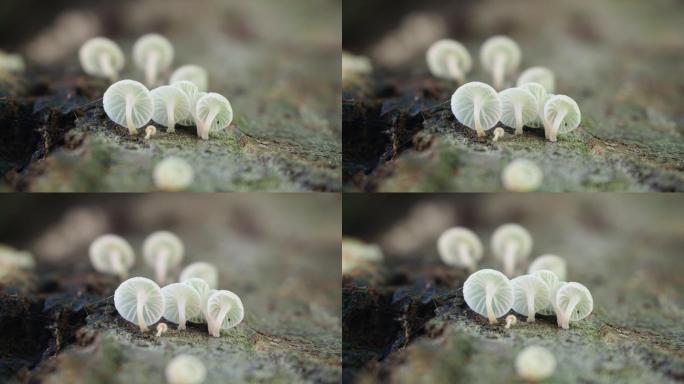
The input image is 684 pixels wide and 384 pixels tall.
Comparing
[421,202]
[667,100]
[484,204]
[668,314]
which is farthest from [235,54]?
[668,314]

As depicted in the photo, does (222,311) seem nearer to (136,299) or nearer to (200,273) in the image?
(136,299)

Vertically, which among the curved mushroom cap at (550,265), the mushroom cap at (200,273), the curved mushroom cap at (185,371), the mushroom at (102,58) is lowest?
the curved mushroom cap at (185,371)

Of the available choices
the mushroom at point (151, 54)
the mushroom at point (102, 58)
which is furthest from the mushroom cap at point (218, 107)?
the mushroom at point (102, 58)

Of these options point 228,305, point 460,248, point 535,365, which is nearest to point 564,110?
point 460,248

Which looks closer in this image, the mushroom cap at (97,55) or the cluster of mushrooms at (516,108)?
the cluster of mushrooms at (516,108)

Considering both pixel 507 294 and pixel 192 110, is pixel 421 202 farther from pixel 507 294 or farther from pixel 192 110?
pixel 192 110

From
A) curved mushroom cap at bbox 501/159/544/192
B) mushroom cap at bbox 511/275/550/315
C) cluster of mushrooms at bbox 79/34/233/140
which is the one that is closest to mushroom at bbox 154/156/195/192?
cluster of mushrooms at bbox 79/34/233/140

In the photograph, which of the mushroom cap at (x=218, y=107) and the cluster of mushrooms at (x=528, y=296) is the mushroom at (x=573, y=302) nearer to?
the cluster of mushrooms at (x=528, y=296)

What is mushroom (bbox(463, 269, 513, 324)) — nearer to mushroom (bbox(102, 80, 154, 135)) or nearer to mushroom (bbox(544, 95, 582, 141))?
mushroom (bbox(544, 95, 582, 141))
